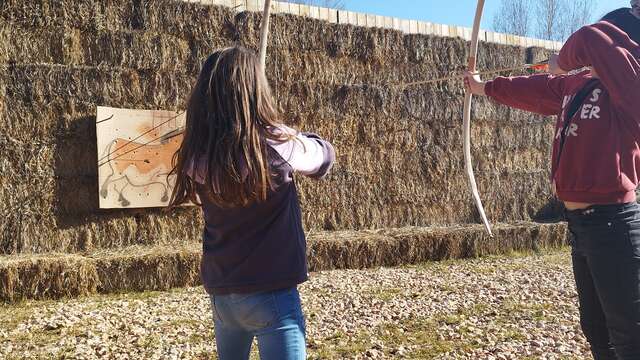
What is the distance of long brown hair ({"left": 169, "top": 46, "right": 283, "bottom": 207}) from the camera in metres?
1.34

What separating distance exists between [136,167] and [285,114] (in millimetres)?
1456

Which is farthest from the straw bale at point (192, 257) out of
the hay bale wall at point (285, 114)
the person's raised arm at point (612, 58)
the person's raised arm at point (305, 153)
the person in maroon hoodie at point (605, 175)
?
the person's raised arm at point (612, 58)

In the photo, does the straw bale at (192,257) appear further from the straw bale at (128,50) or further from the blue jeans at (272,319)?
the blue jeans at (272,319)

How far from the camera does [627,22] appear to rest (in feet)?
5.64

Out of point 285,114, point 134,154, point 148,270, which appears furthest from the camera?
point 285,114

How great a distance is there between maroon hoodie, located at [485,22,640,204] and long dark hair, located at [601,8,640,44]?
0.24 ft

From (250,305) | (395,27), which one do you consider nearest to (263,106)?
(250,305)

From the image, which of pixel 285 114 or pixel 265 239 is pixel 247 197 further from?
pixel 285 114

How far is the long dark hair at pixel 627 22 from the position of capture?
5.59ft

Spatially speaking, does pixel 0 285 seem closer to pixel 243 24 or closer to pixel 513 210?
pixel 243 24

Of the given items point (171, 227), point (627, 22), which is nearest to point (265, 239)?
point (627, 22)

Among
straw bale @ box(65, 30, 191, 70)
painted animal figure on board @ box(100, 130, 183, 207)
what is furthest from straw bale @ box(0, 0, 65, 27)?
painted animal figure on board @ box(100, 130, 183, 207)

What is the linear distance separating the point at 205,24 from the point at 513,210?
13.3 feet

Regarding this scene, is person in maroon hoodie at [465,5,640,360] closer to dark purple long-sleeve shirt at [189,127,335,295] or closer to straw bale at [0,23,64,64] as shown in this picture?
dark purple long-sleeve shirt at [189,127,335,295]
